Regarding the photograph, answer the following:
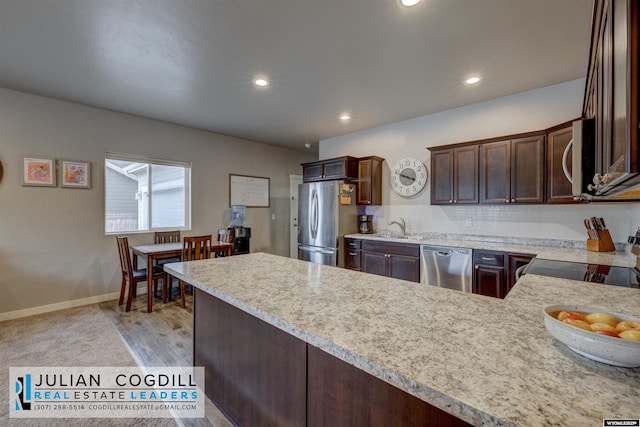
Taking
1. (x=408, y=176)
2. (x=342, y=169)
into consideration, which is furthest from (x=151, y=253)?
(x=408, y=176)

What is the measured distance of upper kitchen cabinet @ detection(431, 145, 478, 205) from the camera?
3.41m

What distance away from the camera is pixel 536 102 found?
3.19 m

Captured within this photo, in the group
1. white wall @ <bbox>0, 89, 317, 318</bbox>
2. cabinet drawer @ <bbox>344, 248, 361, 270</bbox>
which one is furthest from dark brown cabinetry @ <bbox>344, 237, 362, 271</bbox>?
white wall @ <bbox>0, 89, 317, 318</bbox>

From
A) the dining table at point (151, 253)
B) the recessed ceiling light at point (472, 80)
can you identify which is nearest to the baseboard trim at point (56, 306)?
the dining table at point (151, 253)

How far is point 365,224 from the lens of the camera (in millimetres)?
4590

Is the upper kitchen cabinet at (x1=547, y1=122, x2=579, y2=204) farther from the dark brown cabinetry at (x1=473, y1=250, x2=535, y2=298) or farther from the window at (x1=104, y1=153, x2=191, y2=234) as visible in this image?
the window at (x1=104, y1=153, x2=191, y2=234)

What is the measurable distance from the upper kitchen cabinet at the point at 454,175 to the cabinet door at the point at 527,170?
15.6 inches

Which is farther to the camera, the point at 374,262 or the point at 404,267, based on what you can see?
the point at 374,262

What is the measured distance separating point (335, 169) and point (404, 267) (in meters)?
1.93

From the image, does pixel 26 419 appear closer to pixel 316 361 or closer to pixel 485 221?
pixel 316 361

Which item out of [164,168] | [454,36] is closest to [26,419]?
[164,168]

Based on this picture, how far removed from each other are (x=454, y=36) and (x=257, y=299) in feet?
8.10

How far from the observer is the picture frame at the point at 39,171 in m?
3.24

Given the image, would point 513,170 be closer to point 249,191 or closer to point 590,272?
point 590,272
